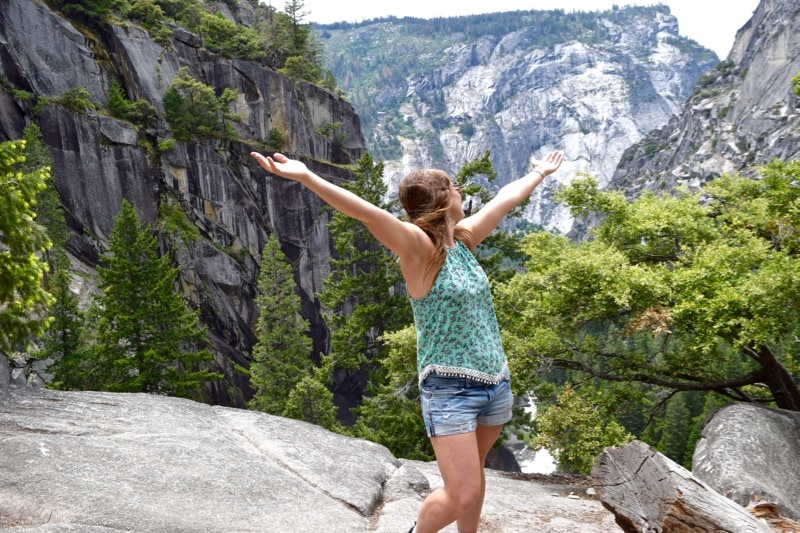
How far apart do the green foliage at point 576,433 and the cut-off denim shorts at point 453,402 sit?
311 inches

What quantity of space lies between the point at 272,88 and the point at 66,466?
50985 millimetres

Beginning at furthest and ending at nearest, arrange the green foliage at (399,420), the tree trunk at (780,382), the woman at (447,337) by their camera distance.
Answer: the green foliage at (399,420) < the tree trunk at (780,382) < the woman at (447,337)

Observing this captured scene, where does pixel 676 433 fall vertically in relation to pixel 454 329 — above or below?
below

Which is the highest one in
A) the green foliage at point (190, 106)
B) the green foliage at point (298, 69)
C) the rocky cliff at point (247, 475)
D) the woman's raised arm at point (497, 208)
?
the green foliage at point (298, 69)

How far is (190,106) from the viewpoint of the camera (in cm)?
4672

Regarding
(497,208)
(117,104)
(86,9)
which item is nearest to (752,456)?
(497,208)

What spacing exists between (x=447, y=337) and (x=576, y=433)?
8546mm

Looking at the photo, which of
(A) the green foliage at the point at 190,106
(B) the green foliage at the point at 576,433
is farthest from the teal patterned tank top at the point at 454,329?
(A) the green foliage at the point at 190,106

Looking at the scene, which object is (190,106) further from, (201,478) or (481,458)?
(481,458)

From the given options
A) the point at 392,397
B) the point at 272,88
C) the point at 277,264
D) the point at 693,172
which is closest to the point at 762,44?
the point at 693,172

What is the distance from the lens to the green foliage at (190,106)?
46.1m

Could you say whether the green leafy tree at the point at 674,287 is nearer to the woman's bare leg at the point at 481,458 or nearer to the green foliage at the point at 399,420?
the woman's bare leg at the point at 481,458

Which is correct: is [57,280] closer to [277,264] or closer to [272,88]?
[277,264]

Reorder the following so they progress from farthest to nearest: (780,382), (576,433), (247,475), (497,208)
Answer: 1. (780,382)
2. (576,433)
3. (247,475)
4. (497,208)
